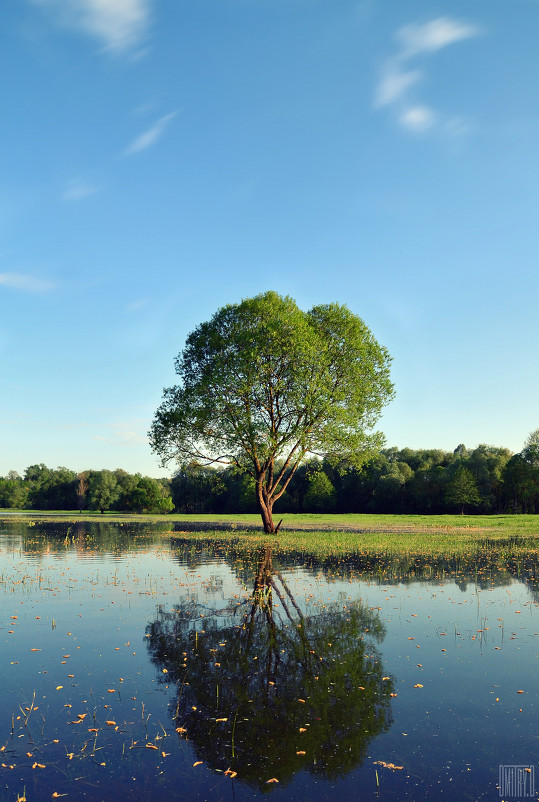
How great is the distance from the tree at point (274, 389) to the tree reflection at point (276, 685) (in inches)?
1095

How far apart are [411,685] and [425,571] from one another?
47.5 ft

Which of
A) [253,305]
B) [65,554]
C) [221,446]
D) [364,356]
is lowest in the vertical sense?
[65,554]

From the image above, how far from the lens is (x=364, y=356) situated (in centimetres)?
4397

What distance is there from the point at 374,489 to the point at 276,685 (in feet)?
407

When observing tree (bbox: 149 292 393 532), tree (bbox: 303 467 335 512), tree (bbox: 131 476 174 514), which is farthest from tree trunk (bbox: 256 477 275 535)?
tree (bbox: 131 476 174 514)

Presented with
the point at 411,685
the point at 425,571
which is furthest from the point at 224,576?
the point at 411,685

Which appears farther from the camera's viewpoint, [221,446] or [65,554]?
[221,446]

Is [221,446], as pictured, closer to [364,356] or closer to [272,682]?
[364,356]

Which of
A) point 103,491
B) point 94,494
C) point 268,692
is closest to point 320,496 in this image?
point 103,491

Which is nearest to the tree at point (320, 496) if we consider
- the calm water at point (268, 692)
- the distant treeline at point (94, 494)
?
the distant treeline at point (94, 494)

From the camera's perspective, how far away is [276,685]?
30.8 feet

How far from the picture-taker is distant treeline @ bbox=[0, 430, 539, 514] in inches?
4267

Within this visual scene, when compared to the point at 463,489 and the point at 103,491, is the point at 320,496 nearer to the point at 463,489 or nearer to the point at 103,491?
the point at 463,489

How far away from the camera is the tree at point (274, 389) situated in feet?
136
